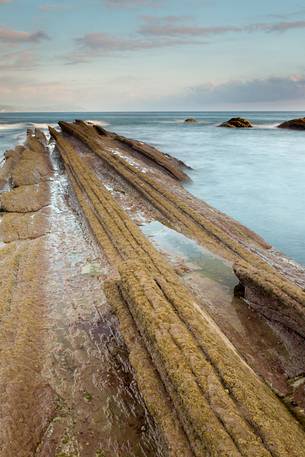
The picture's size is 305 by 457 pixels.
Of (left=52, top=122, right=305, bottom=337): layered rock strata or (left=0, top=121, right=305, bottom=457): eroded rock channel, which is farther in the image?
(left=52, top=122, right=305, bottom=337): layered rock strata

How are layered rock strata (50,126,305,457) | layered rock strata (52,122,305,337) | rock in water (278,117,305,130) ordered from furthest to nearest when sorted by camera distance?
rock in water (278,117,305,130), layered rock strata (52,122,305,337), layered rock strata (50,126,305,457)

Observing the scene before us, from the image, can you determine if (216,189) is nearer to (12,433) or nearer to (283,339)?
(283,339)

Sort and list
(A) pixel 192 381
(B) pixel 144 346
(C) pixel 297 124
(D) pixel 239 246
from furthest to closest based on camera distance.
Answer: (C) pixel 297 124 → (D) pixel 239 246 → (B) pixel 144 346 → (A) pixel 192 381

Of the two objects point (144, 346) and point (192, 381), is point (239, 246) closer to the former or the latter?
point (144, 346)

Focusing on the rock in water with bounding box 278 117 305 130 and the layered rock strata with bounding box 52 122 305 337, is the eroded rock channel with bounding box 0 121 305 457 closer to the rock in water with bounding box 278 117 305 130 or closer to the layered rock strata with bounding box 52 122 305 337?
the layered rock strata with bounding box 52 122 305 337

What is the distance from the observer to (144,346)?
12.3 feet

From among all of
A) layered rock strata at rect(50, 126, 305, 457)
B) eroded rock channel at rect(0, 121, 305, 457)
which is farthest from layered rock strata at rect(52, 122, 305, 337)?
layered rock strata at rect(50, 126, 305, 457)

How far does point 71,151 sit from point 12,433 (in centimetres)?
1622

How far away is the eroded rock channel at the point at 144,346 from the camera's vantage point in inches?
117

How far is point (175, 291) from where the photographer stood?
4.48 meters

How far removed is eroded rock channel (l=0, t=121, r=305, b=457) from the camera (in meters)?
2.96

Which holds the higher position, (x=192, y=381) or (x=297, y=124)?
(x=297, y=124)

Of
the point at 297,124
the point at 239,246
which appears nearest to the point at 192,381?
the point at 239,246

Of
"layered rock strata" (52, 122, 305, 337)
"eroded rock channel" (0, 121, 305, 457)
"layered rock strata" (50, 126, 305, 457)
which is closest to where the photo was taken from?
"layered rock strata" (50, 126, 305, 457)
